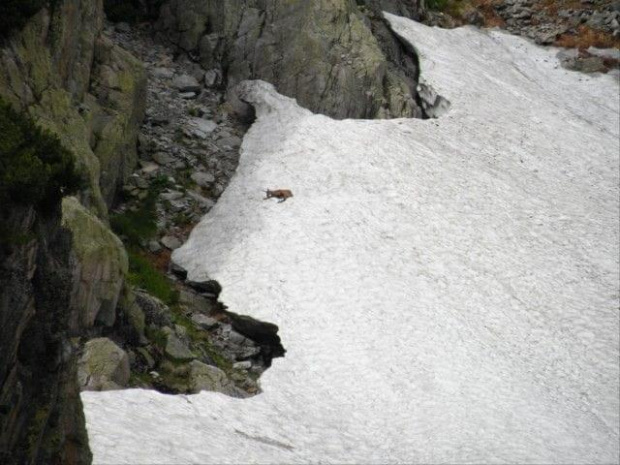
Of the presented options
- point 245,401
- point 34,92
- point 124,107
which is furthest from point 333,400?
point 124,107

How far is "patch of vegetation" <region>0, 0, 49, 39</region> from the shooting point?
572 inches

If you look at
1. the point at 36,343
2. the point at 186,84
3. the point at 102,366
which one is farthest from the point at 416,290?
the point at 36,343

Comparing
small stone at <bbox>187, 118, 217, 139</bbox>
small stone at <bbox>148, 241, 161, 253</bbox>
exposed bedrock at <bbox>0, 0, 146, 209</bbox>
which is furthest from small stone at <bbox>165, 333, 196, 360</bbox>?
small stone at <bbox>187, 118, 217, 139</bbox>

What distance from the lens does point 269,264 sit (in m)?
23.2

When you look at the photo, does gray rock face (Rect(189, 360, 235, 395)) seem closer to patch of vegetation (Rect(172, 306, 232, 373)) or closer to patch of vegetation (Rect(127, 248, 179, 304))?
patch of vegetation (Rect(172, 306, 232, 373))

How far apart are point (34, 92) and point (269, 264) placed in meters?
9.09

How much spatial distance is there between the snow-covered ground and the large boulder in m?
0.37

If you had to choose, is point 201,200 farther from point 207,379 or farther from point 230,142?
point 207,379

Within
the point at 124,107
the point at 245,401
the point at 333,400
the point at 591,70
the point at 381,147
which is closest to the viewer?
the point at 245,401

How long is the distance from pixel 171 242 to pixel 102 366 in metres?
8.78

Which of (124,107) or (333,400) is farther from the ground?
(124,107)

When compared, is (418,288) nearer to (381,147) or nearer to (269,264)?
(269,264)

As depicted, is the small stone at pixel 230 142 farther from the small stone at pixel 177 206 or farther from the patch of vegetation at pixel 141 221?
the small stone at pixel 177 206

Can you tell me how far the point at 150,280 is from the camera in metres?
21.5
